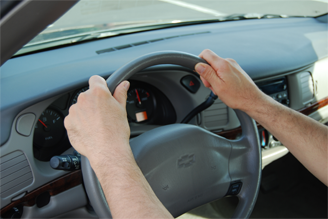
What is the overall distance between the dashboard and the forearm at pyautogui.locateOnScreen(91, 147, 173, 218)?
56 centimetres

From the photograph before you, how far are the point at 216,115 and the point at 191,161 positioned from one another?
Result: 2.14 ft

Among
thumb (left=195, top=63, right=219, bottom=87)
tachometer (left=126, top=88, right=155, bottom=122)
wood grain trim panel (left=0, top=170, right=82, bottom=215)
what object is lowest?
wood grain trim panel (left=0, top=170, right=82, bottom=215)

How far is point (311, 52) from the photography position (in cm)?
213

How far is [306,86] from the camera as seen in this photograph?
6.82 feet

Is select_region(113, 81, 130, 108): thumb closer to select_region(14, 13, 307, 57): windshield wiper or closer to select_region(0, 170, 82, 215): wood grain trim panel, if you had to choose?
select_region(0, 170, 82, 215): wood grain trim panel

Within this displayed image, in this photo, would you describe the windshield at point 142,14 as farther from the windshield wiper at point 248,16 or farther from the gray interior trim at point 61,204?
the gray interior trim at point 61,204

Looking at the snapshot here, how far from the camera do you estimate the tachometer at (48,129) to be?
4.57ft

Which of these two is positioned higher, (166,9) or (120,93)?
(166,9)

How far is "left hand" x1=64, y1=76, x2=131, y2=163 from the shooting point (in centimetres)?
82

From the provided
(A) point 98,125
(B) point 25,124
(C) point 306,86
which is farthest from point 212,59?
(C) point 306,86

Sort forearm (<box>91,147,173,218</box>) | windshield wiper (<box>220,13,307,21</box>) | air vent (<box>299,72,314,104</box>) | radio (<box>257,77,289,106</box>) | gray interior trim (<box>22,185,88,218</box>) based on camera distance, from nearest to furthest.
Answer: forearm (<box>91,147,173,218</box>) < gray interior trim (<box>22,185,88,218</box>) < radio (<box>257,77,289,106</box>) < air vent (<box>299,72,314,104</box>) < windshield wiper (<box>220,13,307,21</box>)

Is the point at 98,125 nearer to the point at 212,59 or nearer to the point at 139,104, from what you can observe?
the point at 212,59

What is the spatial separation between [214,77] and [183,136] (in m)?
0.26

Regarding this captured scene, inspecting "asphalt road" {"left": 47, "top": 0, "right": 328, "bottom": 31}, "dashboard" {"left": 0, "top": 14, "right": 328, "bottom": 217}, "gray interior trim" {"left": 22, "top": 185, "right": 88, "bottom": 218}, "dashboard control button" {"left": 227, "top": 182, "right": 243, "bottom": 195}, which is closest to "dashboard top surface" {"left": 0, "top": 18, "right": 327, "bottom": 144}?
"dashboard" {"left": 0, "top": 14, "right": 328, "bottom": 217}
